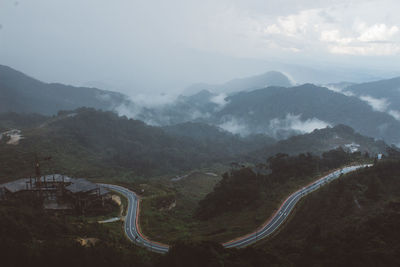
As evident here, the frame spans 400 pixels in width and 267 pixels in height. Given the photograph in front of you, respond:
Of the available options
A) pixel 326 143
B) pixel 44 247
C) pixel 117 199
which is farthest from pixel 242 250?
pixel 326 143

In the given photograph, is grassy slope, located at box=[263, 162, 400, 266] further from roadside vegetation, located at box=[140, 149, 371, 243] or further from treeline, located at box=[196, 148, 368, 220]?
treeline, located at box=[196, 148, 368, 220]

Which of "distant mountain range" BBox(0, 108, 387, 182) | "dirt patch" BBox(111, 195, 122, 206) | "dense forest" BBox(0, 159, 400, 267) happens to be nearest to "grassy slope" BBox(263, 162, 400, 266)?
"dense forest" BBox(0, 159, 400, 267)

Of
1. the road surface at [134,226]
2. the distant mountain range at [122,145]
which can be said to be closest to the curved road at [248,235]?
the road surface at [134,226]

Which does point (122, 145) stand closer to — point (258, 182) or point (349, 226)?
point (258, 182)

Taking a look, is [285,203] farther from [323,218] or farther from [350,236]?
[350,236]

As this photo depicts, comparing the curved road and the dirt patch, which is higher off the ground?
the dirt patch

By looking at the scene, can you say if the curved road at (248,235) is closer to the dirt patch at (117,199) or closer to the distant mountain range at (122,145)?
the dirt patch at (117,199)

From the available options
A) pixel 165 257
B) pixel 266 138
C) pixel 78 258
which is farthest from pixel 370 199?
pixel 266 138

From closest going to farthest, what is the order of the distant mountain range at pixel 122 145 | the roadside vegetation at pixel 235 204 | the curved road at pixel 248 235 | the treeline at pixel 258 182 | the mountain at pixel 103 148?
the curved road at pixel 248 235 < the roadside vegetation at pixel 235 204 < the treeline at pixel 258 182 < the mountain at pixel 103 148 < the distant mountain range at pixel 122 145
